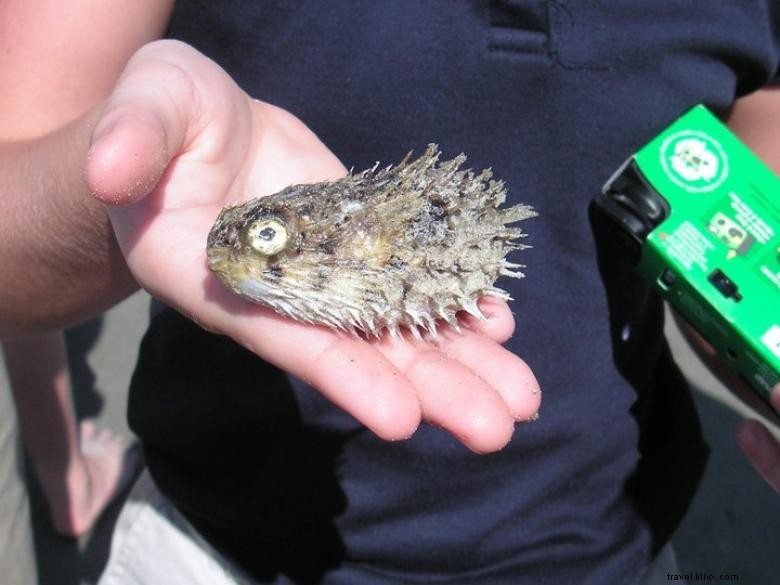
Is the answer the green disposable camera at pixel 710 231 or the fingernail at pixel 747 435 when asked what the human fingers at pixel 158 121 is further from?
the fingernail at pixel 747 435

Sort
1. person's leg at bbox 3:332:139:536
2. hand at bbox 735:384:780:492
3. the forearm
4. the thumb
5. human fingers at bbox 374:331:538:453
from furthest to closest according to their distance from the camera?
1. person's leg at bbox 3:332:139:536
2. hand at bbox 735:384:780:492
3. the forearm
4. human fingers at bbox 374:331:538:453
5. the thumb

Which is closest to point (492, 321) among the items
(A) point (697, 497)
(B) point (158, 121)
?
(B) point (158, 121)

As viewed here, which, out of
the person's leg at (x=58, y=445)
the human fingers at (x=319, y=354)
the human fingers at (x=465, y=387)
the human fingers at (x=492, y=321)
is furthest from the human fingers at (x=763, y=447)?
the person's leg at (x=58, y=445)

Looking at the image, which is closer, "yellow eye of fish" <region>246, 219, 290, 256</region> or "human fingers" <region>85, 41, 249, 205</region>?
"human fingers" <region>85, 41, 249, 205</region>

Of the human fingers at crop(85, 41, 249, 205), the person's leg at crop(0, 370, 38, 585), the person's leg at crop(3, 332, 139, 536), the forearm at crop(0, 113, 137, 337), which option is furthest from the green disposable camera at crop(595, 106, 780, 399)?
the person's leg at crop(3, 332, 139, 536)

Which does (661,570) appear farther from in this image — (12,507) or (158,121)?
(12,507)

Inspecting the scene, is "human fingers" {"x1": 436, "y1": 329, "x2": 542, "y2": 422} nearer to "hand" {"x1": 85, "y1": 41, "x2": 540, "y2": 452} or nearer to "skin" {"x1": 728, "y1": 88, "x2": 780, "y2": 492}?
"hand" {"x1": 85, "y1": 41, "x2": 540, "y2": 452}
